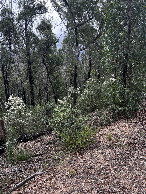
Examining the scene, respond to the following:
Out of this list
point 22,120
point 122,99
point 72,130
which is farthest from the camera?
point 22,120

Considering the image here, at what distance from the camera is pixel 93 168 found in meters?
4.64

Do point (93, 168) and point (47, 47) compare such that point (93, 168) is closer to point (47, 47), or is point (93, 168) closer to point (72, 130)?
point (72, 130)

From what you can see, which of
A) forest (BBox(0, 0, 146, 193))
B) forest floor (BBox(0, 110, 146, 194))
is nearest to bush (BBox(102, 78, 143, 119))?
A: forest (BBox(0, 0, 146, 193))

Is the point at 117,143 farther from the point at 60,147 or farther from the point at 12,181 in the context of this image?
the point at 12,181

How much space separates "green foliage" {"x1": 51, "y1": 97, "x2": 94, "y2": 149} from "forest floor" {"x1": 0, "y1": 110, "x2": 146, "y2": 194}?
0.28 metres

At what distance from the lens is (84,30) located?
1375 cm

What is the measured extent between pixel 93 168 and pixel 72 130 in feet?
5.80

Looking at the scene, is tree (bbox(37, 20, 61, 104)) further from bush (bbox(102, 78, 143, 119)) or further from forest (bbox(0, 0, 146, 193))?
bush (bbox(102, 78, 143, 119))

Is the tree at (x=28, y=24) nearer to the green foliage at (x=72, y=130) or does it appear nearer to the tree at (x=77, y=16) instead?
the tree at (x=77, y=16)

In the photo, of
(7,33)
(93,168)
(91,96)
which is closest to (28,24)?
(7,33)

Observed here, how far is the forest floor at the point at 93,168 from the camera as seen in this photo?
392 centimetres

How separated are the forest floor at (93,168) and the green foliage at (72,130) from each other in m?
0.28

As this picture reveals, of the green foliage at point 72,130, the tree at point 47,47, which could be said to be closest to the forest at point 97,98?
the green foliage at point 72,130

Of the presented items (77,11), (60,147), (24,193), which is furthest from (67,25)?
(24,193)
